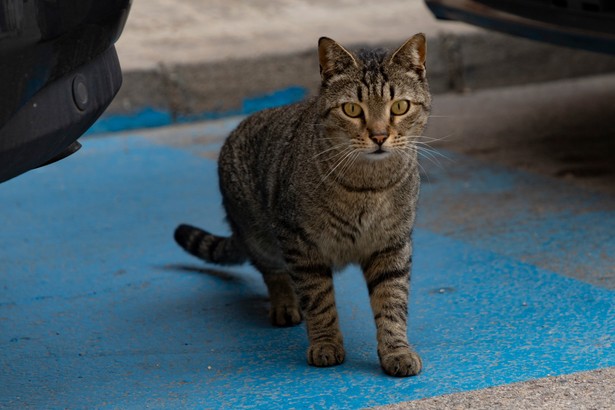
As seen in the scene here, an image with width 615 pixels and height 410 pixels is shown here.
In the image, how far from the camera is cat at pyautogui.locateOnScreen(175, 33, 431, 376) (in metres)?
2.92

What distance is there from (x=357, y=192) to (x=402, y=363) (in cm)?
54

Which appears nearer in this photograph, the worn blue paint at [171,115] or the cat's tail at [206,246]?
the cat's tail at [206,246]

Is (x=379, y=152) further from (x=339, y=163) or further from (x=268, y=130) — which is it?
(x=268, y=130)

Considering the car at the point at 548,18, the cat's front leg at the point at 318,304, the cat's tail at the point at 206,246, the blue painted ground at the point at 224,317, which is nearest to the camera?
the blue painted ground at the point at 224,317

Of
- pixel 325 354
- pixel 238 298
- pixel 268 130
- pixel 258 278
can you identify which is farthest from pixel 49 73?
pixel 258 278

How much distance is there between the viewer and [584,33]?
4.20 metres

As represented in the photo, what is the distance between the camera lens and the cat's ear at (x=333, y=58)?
300cm

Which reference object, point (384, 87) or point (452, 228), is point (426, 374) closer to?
point (384, 87)

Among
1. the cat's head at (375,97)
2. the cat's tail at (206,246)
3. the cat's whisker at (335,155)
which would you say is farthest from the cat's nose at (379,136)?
the cat's tail at (206,246)

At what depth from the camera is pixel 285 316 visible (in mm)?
3367

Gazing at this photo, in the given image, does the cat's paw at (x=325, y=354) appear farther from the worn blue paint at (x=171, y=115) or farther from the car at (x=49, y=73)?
the worn blue paint at (x=171, y=115)

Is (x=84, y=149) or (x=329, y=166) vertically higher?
(x=329, y=166)

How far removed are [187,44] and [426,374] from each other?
16.0ft

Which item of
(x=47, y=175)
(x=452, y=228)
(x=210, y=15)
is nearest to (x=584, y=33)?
(x=452, y=228)
